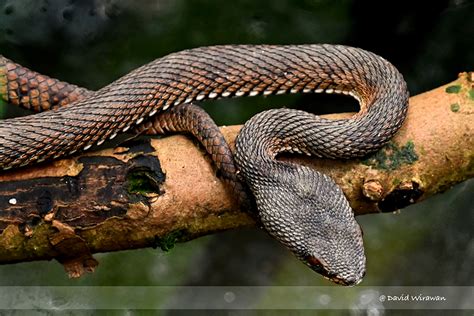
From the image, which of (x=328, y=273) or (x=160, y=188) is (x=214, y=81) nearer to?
(x=160, y=188)

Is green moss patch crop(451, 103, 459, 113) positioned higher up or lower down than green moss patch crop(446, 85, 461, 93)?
lower down

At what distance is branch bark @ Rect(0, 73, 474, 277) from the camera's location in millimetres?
3801

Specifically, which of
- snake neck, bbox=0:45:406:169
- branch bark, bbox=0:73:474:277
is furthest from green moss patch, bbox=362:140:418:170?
snake neck, bbox=0:45:406:169

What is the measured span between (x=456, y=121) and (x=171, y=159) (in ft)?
5.67

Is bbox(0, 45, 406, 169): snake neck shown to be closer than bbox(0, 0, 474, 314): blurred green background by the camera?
Yes

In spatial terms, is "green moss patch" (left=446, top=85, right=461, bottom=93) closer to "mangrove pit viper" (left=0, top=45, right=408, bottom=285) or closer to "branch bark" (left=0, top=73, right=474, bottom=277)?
"branch bark" (left=0, top=73, right=474, bottom=277)

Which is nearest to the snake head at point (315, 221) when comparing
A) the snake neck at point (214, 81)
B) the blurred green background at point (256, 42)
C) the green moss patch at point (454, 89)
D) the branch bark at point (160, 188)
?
the branch bark at point (160, 188)

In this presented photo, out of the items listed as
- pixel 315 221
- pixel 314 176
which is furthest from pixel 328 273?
pixel 314 176

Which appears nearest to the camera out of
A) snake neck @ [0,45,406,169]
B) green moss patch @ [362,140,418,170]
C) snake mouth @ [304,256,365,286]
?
snake mouth @ [304,256,365,286]

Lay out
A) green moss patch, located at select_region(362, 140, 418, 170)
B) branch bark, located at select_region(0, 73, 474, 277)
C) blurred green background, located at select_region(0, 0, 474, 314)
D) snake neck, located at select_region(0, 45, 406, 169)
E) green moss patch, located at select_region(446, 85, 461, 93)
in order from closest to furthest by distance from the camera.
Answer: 1. branch bark, located at select_region(0, 73, 474, 277)
2. green moss patch, located at select_region(362, 140, 418, 170)
3. green moss patch, located at select_region(446, 85, 461, 93)
4. snake neck, located at select_region(0, 45, 406, 169)
5. blurred green background, located at select_region(0, 0, 474, 314)

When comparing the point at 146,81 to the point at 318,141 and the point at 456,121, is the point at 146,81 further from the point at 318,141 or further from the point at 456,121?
the point at 456,121

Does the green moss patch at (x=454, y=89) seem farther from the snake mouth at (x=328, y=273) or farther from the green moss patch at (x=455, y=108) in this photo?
the snake mouth at (x=328, y=273)

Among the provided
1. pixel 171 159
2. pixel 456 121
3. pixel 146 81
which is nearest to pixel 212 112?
pixel 146 81

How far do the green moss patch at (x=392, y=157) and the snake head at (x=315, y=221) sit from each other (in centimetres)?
29
